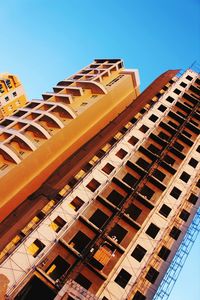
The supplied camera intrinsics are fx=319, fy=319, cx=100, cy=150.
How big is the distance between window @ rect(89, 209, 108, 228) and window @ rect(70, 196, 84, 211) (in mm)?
1711

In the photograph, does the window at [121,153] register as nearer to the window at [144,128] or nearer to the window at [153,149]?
the window at [153,149]

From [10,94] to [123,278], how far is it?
5367 centimetres

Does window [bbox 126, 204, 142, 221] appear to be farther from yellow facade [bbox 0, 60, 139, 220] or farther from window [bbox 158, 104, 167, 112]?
window [bbox 158, 104, 167, 112]

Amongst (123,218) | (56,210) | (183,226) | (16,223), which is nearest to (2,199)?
(16,223)

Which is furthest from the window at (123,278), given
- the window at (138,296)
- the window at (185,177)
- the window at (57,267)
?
the window at (185,177)

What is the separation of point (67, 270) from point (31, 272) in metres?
3.09

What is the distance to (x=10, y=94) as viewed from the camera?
7162 centimetres

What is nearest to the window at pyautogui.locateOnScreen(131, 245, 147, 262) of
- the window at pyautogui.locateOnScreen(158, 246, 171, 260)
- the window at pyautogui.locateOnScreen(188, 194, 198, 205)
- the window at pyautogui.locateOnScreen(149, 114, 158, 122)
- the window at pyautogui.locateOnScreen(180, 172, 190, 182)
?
the window at pyautogui.locateOnScreen(158, 246, 171, 260)

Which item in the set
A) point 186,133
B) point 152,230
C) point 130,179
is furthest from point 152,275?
point 186,133

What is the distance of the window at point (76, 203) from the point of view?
32.1 m

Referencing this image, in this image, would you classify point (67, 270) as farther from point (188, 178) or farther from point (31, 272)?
point (188, 178)

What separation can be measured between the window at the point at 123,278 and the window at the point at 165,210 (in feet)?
25.4

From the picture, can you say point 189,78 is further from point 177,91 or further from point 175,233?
point 175,233

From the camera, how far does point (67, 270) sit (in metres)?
27.6
